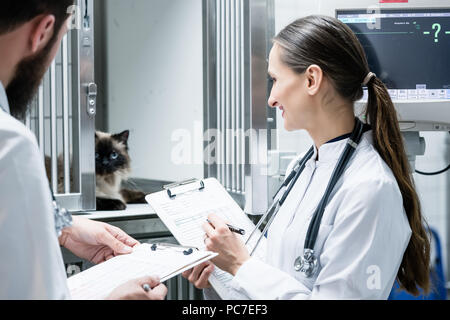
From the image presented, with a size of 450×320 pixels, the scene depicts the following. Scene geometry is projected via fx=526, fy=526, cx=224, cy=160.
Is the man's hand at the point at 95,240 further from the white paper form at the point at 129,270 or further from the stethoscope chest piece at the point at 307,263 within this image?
the stethoscope chest piece at the point at 307,263

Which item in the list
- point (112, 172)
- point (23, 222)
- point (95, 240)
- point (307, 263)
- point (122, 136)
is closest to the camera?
point (23, 222)

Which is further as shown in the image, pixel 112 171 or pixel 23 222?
pixel 112 171

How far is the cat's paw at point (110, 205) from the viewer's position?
215 cm

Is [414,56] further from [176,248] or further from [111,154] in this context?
[111,154]

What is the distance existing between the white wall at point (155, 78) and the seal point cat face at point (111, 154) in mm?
322

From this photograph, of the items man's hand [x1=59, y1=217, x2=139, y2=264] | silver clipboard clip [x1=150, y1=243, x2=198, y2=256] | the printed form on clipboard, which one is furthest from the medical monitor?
man's hand [x1=59, y1=217, x2=139, y2=264]

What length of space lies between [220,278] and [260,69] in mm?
807

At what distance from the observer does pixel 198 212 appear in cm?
153

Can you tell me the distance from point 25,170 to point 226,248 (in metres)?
0.61

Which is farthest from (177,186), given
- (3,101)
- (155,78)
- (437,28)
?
(155,78)

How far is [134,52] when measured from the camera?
2.93m
